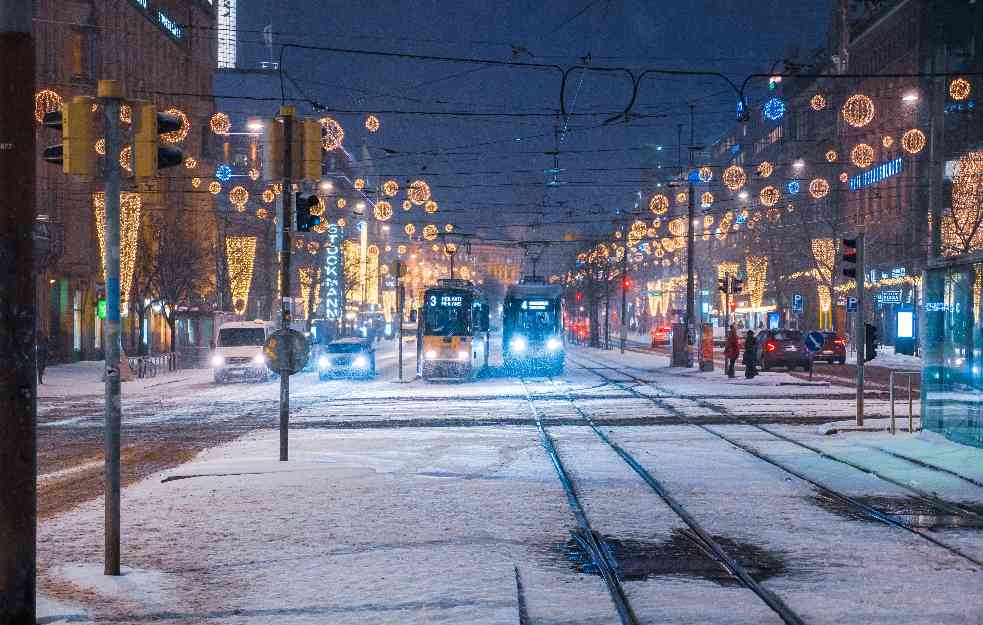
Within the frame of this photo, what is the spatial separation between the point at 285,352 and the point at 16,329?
791 centimetres

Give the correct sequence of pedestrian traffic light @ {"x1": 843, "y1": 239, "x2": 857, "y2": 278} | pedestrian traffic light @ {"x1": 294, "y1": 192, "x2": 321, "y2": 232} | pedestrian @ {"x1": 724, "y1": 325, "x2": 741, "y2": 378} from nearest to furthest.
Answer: pedestrian traffic light @ {"x1": 294, "y1": 192, "x2": 321, "y2": 232}, pedestrian traffic light @ {"x1": 843, "y1": 239, "x2": 857, "y2": 278}, pedestrian @ {"x1": 724, "y1": 325, "x2": 741, "y2": 378}

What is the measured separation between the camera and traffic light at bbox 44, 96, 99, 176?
27.6 ft

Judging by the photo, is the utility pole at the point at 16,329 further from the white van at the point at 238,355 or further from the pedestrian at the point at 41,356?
Answer: the white van at the point at 238,355

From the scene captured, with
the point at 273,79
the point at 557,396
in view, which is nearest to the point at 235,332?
the point at 557,396

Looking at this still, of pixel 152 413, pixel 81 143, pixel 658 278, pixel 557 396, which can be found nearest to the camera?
pixel 81 143

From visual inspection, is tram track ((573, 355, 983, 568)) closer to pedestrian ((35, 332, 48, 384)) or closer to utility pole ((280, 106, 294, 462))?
utility pole ((280, 106, 294, 462))

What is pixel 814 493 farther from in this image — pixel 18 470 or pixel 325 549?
pixel 18 470

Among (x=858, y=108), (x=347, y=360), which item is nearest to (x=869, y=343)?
(x=858, y=108)

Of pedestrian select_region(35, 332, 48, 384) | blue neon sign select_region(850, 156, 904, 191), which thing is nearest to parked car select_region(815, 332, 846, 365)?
blue neon sign select_region(850, 156, 904, 191)

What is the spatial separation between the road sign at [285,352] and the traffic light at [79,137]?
6.43 meters

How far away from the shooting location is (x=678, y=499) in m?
12.9

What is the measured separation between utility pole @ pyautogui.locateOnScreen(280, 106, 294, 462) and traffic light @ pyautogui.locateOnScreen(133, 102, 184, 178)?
20.5 ft

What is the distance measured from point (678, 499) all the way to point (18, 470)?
25.1ft

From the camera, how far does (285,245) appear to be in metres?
15.8
